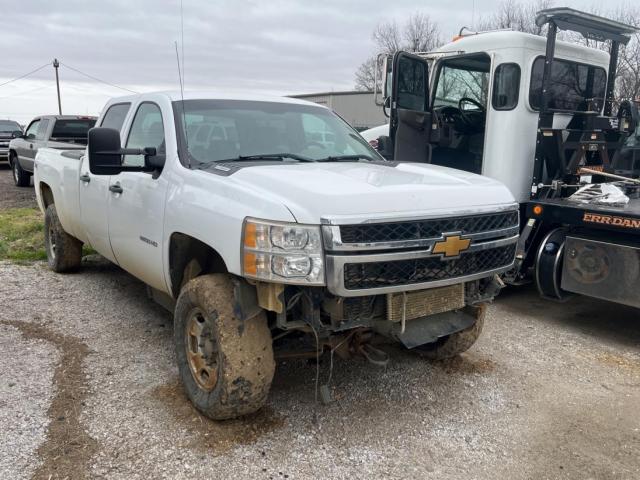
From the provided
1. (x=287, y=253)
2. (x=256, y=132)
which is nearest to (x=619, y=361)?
(x=287, y=253)

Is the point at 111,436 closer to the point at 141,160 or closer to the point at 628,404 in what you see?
the point at 141,160

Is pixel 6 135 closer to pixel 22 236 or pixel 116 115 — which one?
pixel 22 236

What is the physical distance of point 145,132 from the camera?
4.68 meters

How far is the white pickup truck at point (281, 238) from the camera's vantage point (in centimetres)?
307

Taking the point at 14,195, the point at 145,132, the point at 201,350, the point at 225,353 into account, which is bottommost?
the point at 14,195

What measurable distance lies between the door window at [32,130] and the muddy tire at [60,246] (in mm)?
8755

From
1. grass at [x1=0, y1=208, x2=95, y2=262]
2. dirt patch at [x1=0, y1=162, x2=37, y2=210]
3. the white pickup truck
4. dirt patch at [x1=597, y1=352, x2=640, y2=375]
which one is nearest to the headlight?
the white pickup truck

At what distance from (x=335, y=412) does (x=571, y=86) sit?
477cm

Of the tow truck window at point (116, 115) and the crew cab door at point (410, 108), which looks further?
the crew cab door at point (410, 108)

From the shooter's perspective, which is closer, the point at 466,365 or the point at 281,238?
the point at 281,238

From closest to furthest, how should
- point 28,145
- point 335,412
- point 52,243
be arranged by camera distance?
point 335,412
point 52,243
point 28,145

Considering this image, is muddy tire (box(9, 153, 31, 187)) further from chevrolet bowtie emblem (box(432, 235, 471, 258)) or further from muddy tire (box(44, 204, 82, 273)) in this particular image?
chevrolet bowtie emblem (box(432, 235, 471, 258))

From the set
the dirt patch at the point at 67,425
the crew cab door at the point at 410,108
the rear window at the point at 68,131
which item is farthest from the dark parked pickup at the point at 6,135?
the dirt patch at the point at 67,425

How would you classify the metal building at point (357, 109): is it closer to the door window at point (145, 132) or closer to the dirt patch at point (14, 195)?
the dirt patch at point (14, 195)
